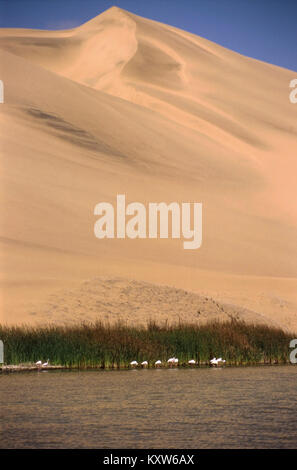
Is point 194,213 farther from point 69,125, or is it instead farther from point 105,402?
point 105,402

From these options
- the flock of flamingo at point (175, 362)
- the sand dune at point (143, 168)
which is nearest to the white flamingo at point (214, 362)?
the flock of flamingo at point (175, 362)

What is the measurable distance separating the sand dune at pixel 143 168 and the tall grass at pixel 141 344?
14.5 ft

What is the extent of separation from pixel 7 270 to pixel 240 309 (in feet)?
36.2

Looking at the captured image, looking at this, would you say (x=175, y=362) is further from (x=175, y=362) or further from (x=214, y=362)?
(x=214, y=362)

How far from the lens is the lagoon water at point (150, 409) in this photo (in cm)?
1207

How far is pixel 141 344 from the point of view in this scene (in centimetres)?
2042

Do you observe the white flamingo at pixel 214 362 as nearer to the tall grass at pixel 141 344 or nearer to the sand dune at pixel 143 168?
the tall grass at pixel 141 344

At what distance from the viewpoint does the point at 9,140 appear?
4634cm

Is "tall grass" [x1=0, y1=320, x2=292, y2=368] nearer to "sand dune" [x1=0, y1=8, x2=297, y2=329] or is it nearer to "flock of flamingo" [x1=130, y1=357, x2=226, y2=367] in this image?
"flock of flamingo" [x1=130, y1=357, x2=226, y2=367]

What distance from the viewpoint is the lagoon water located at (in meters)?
12.1

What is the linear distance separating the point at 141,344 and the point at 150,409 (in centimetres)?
600

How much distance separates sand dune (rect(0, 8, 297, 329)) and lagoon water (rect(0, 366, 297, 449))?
310 inches

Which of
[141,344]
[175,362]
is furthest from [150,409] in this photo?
[141,344]
